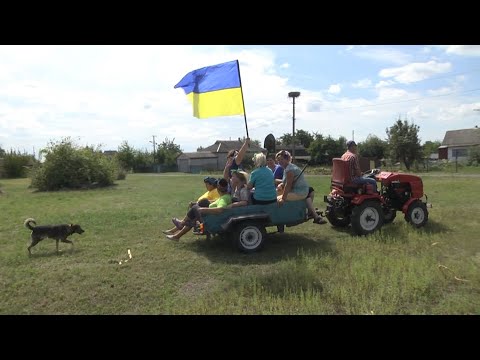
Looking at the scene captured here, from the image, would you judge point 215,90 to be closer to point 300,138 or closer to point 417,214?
point 417,214

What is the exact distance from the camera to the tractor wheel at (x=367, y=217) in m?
7.91

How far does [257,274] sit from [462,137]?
63.7 m

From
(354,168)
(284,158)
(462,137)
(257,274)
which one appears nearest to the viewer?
(257,274)

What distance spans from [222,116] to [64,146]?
70.6 feet

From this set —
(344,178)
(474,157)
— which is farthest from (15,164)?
(474,157)

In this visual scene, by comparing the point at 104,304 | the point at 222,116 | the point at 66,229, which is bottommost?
the point at 104,304

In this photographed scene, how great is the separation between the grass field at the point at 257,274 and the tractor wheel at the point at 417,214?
→ 196 mm

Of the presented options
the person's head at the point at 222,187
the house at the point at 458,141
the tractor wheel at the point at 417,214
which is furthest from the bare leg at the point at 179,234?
the house at the point at 458,141

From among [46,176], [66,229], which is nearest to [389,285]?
[66,229]

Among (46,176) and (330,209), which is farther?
(46,176)

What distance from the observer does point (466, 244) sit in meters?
7.05

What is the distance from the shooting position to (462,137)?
59.7 m
